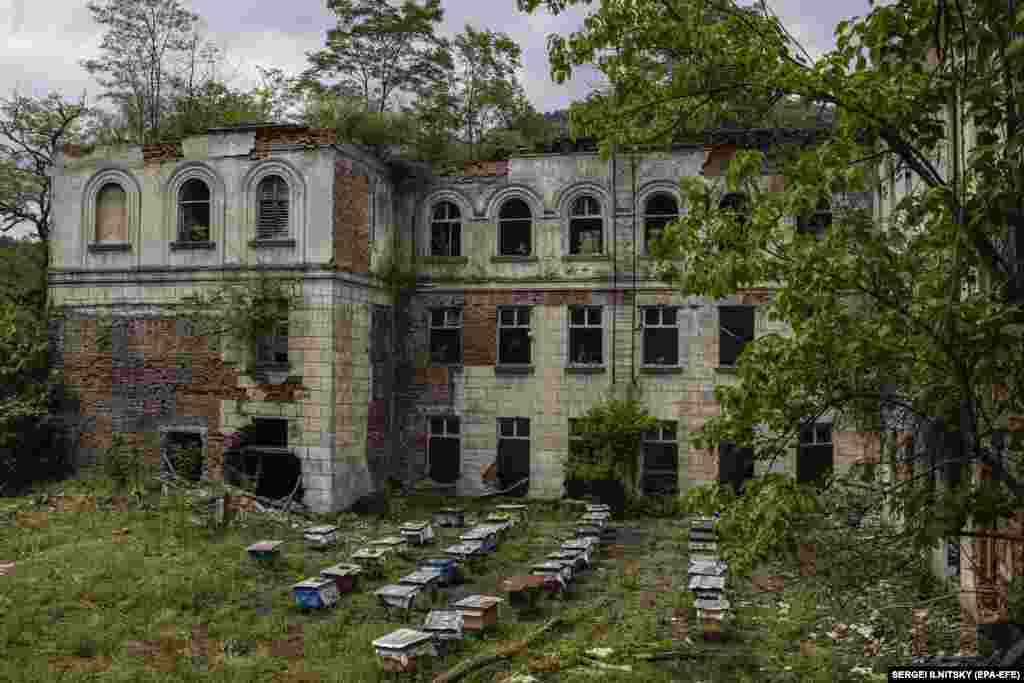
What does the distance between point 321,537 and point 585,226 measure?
34.4 feet

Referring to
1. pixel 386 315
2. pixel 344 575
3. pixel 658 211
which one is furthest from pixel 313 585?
pixel 658 211

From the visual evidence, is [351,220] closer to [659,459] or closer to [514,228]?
[514,228]

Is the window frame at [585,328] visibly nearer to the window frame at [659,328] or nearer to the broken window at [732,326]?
the window frame at [659,328]

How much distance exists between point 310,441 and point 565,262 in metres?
7.71

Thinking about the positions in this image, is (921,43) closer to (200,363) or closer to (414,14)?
(200,363)

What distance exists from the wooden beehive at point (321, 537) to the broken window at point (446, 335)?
719 cm

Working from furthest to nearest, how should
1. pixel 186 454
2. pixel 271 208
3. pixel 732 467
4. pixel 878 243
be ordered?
pixel 732 467
pixel 271 208
pixel 186 454
pixel 878 243

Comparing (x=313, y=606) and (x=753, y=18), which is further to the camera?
(x=313, y=606)

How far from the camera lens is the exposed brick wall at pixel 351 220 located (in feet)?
62.6

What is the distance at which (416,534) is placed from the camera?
53.0 ft

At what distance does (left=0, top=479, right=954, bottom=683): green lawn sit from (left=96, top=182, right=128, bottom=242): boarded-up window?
721 centimetres

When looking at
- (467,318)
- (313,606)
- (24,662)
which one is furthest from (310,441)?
(24,662)

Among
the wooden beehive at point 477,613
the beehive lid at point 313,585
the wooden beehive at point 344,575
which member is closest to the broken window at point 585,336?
the wooden beehive at point 344,575

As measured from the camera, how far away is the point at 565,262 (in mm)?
21500
